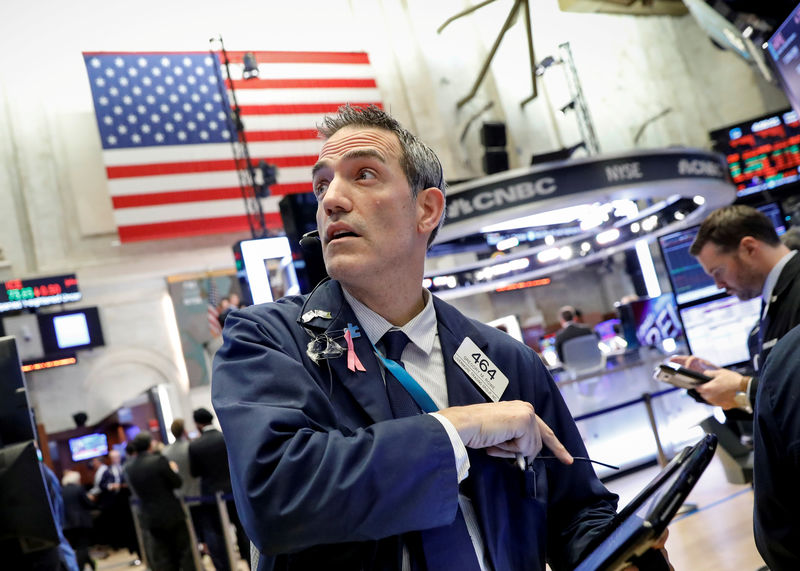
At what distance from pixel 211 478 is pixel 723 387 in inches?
222

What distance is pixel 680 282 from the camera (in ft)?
33.6

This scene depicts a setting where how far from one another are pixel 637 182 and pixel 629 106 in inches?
336

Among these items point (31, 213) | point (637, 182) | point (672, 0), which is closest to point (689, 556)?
point (637, 182)

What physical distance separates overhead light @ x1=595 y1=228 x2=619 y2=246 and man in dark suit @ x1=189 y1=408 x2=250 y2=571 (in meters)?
7.68

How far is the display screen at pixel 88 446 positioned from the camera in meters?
13.9

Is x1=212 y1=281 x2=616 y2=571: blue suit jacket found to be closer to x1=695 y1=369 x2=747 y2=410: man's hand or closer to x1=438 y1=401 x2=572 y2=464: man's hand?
x1=438 y1=401 x2=572 y2=464: man's hand

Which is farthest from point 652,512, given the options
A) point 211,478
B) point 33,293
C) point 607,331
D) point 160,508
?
point 607,331

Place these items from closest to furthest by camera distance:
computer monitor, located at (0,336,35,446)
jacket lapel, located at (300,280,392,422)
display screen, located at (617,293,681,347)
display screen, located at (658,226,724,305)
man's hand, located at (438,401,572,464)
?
1. man's hand, located at (438,401,572,464)
2. jacket lapel, located at (300,280,392,422)
3. computer monitor, located at (0,336,35,446)
4. display screen, located at (617,293,681,347)
5. display screen, located at (658,226,724,305)

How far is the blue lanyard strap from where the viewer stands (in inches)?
51.2

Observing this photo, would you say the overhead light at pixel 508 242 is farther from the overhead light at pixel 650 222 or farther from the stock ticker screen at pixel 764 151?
the stock ticker screen at pixel 764 151

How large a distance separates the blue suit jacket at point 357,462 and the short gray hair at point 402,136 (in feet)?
0.93

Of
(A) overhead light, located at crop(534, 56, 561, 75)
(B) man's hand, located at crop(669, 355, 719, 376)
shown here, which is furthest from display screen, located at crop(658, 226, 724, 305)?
(B) man's hand, located at crop(669, 355, 719, 376)

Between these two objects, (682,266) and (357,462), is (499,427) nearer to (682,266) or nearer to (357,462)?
(357,462)

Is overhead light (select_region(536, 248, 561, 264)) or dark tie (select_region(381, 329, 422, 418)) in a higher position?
overhead light (select_region(536, 248, 561, 264))
